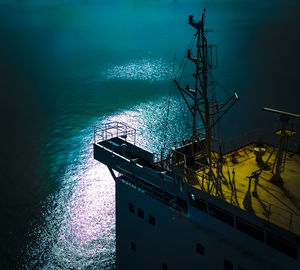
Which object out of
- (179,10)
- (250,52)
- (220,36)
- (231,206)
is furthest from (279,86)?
(179,10)

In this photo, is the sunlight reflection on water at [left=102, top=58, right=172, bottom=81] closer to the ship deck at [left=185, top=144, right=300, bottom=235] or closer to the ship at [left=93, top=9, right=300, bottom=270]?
the ship at [left=93, top=9, right=300, bottom=270]

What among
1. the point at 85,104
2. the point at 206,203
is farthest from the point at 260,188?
the point at 85,104

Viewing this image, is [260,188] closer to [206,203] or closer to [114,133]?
[206,203]

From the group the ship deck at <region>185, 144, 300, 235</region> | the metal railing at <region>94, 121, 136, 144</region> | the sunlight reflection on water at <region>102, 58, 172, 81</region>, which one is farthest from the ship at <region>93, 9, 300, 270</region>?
the sunlight reflection on water at <region>102, 58, 172, 81</region>

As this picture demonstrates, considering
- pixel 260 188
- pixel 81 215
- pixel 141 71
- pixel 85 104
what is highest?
pixel 260 188

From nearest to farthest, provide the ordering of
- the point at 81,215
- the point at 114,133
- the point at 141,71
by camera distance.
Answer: the point at 81,215 < the point at 114,133 < the point at 141,71

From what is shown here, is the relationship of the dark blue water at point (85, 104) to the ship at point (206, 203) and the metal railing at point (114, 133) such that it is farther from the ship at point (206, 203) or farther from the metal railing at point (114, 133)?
the ship at point (206, 203)

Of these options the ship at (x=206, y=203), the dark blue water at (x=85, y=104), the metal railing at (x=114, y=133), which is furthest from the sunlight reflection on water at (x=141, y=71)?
the ship at (x=206, y=203)
